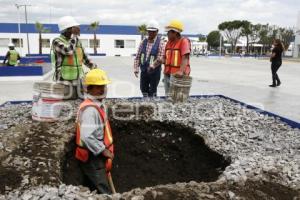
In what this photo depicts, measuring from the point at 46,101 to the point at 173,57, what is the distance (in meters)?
2.49

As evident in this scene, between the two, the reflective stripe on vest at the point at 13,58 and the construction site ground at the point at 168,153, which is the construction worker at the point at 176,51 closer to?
the construction site ground at the point at 168,153

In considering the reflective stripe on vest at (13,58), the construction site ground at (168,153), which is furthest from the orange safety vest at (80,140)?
the reflective stripe on vest at (13,58)

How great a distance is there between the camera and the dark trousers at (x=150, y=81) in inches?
263

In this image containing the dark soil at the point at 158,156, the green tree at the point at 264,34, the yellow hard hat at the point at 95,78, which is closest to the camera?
the yellow hard hat at the point at 95,78

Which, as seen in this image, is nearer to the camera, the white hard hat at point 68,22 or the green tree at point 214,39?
the white hard hat at point 68,22

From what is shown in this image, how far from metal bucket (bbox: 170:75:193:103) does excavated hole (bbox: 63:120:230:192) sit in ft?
2.79

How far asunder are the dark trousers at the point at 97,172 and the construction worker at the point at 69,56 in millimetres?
2723

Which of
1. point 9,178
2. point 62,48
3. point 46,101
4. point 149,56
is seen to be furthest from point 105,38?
point 9,178

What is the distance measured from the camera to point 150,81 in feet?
22.5

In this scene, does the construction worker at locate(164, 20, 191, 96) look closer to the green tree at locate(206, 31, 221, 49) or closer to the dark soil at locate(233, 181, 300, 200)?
the dark soil at locate(233, 181, 300, 200)

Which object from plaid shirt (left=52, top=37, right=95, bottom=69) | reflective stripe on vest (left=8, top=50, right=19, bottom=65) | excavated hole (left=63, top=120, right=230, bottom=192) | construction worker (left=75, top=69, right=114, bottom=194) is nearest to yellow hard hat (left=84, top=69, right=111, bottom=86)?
construction worker (left=75, top=69, right=114, bottom=194)

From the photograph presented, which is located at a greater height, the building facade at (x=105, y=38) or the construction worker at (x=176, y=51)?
the building facade at (x=105, y=38)

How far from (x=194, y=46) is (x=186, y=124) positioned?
188ft

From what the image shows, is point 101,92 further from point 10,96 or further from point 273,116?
point 10,96
